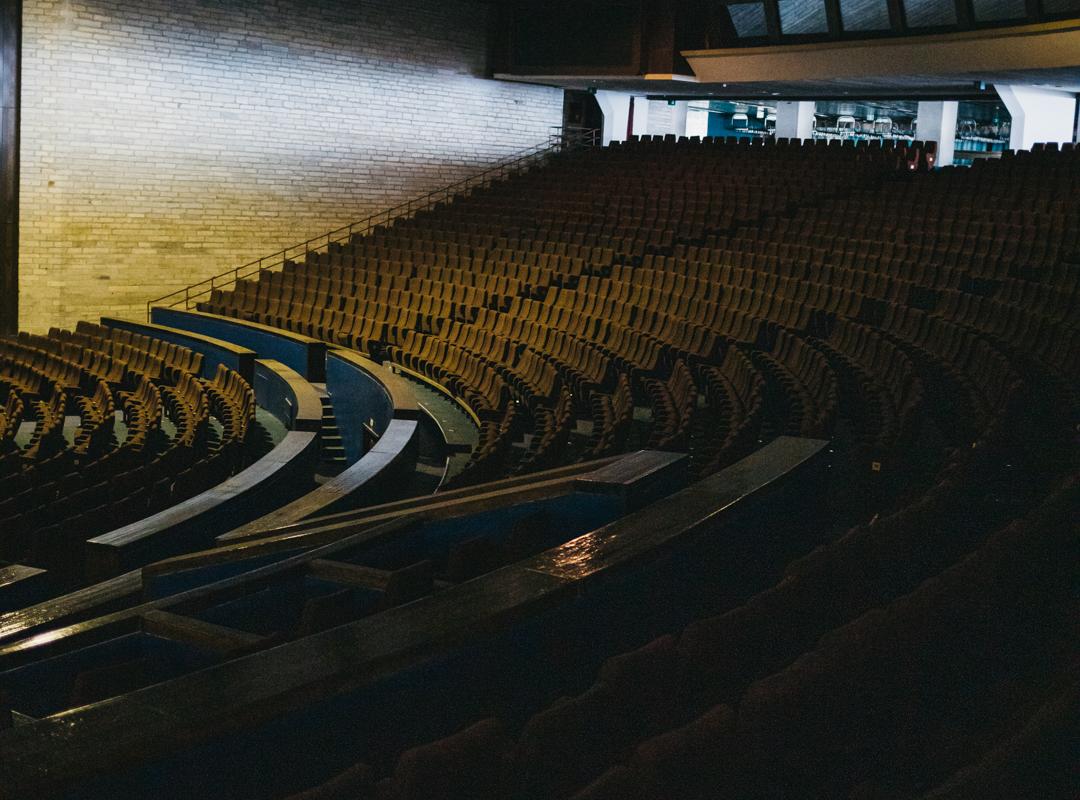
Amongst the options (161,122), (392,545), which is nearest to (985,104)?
(161,122)

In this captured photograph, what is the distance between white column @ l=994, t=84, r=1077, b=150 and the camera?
7.03 meters

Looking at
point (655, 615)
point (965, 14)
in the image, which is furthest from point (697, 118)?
point (655, 615)

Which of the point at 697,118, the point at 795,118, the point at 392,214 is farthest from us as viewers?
the point at 697,118

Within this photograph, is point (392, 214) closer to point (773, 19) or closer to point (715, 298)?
point (773, 19)

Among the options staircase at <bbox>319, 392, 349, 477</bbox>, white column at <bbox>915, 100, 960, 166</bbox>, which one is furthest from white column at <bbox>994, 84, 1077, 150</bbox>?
staircase at <bbox>319, 392, 349, 477</bbox>

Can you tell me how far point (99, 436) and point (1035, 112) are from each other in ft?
19.0

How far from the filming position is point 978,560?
1.11 meters

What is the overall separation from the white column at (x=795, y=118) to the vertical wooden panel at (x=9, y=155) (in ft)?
17.1

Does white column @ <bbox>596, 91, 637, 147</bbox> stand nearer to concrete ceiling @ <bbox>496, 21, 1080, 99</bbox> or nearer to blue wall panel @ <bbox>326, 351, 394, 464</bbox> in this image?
concrete ceiling @ <bbox>496, 21, 1080, 99</bbox>

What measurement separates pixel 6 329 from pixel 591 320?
3.36 meters

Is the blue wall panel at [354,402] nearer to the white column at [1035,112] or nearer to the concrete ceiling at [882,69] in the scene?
the concrete ceiling at [882,69]

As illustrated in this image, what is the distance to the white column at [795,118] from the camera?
28.9 ft

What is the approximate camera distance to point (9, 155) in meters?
6.19

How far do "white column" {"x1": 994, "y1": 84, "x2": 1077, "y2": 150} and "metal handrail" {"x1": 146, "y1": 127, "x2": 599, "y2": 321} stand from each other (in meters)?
3.04
